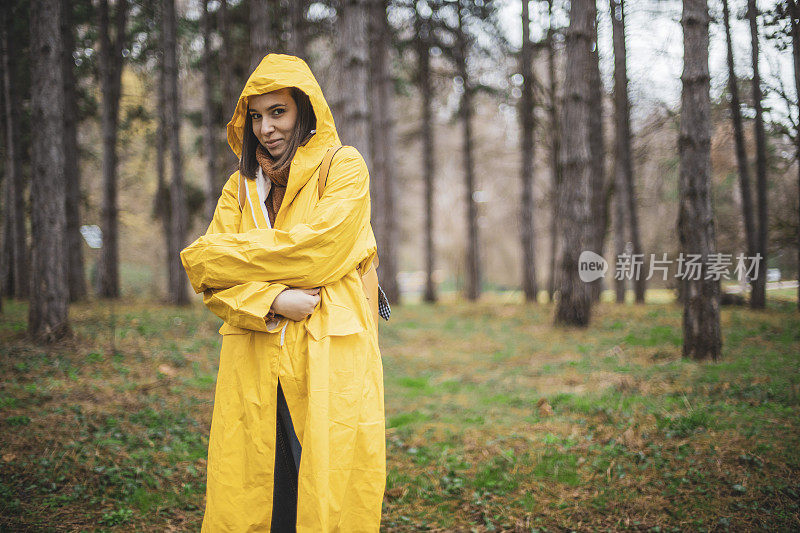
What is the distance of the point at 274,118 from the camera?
246cm

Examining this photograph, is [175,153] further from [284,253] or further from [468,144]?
[284,253]

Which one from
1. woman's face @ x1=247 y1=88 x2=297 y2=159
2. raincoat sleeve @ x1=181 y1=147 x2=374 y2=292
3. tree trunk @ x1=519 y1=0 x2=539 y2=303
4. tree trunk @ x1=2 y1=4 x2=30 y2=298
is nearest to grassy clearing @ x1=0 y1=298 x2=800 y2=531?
raincoat sleeve @ x1=181 y1=147 x2=374 y2=292

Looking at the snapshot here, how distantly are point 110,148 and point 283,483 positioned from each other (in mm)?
12910

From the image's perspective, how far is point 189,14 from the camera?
14703 millimetres

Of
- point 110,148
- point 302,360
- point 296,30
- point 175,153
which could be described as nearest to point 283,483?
point 302,360

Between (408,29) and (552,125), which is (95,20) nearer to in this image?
(408,29)

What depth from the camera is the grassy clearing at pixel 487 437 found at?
350 centimetres

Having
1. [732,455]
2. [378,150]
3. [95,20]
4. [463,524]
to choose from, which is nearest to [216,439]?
[463,524]

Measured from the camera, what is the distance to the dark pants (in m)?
2.30

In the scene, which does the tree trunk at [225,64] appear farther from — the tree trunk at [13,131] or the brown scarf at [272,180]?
the brown scarf at [272,180]

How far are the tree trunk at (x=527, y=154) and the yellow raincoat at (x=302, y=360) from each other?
14192 mm

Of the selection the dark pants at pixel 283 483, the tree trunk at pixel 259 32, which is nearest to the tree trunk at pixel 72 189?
the tree trunk at pixel 259 32

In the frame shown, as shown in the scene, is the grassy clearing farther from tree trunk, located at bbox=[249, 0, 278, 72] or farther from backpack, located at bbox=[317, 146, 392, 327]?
tree trunk, located at bbox=[249, 0, 278, 72]

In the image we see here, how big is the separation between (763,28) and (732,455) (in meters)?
4.55
